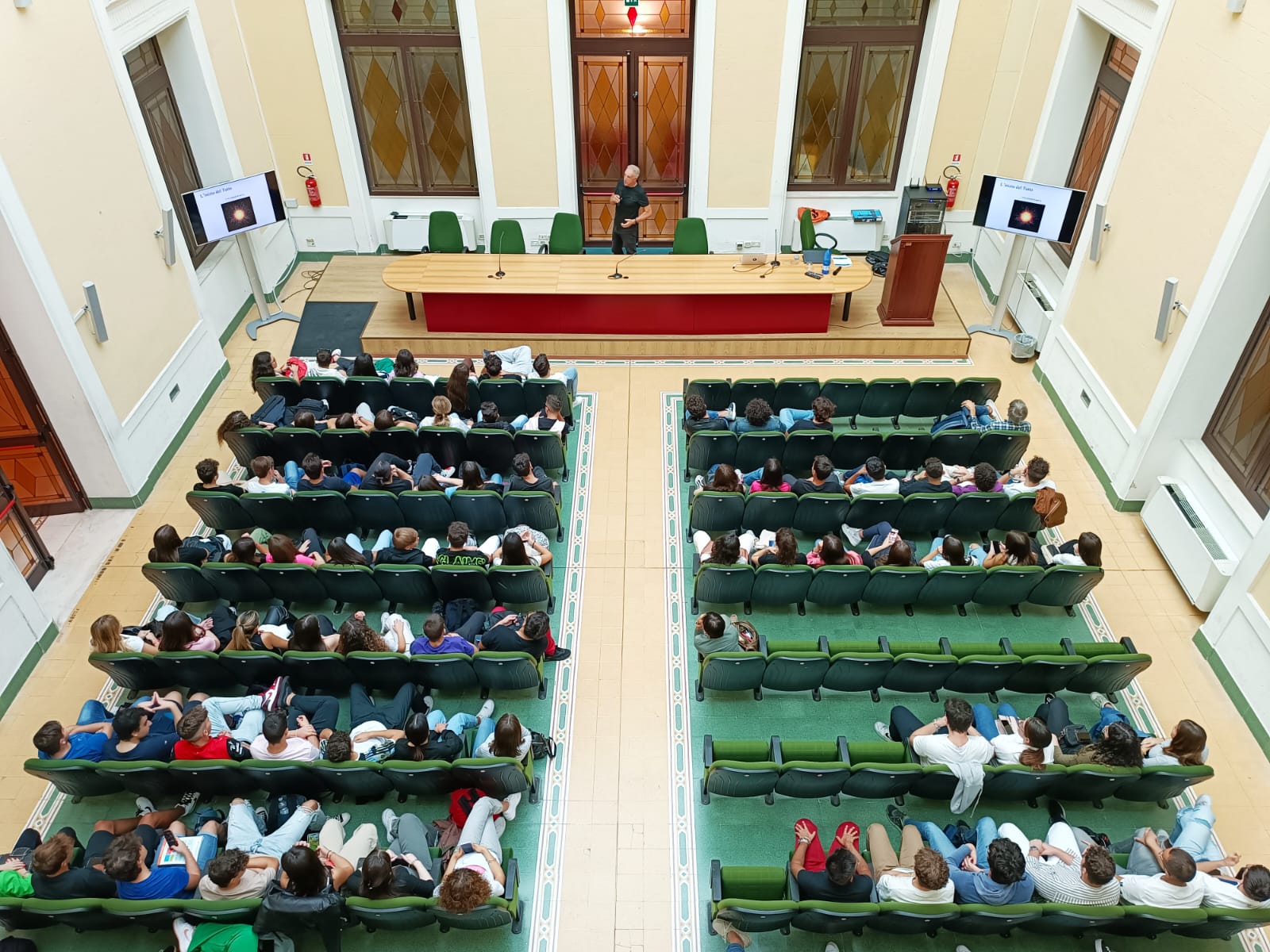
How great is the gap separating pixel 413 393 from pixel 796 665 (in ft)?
15.5

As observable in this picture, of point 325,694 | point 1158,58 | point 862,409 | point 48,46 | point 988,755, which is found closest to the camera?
point 988,755

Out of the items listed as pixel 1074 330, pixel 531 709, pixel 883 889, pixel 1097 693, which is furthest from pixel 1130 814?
pixel 1074 330

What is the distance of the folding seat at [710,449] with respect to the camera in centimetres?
788

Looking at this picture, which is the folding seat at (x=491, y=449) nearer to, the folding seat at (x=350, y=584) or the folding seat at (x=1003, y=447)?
the folding seat at (x=350, y=584)

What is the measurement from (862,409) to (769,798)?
4.36m

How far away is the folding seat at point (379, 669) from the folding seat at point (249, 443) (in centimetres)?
273

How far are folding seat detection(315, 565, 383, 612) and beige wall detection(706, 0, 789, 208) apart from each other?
24.2 ft

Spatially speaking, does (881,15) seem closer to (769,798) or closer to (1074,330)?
(1074,330)

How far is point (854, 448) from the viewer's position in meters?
8.00

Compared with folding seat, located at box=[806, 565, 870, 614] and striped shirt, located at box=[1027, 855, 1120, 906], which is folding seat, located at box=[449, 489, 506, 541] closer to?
folding seat, located at box=[806, 565, 870, 614]

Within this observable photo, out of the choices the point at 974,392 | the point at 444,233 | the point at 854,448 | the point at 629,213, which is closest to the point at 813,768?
the point at 854,448

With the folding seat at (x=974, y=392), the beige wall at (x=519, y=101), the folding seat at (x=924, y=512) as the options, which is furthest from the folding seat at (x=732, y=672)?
the beige wall at (x=519, y=101)

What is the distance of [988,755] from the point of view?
213 inches

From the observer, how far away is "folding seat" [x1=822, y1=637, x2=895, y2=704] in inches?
235
